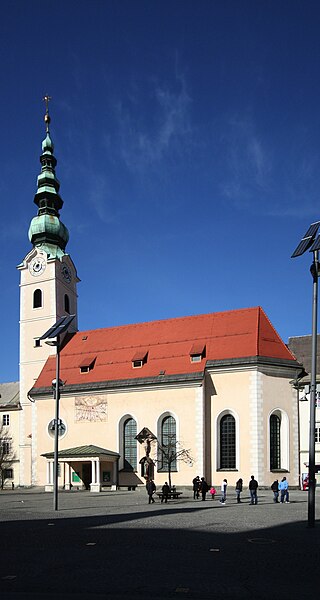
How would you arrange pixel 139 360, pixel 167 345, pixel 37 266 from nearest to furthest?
1. pixel 139 360
2. pixel 167 345
3. pixel 37 266

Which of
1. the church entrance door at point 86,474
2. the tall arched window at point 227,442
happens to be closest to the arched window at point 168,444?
the tall arched window at point 227,442

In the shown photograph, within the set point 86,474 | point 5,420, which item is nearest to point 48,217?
point 5,420

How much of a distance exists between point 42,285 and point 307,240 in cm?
3875

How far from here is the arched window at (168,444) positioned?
4491 cm

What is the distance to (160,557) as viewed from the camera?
13.0m

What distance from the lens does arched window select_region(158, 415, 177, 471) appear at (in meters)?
44.9

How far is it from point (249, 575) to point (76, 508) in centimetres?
1786

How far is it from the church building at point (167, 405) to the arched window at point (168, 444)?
0.07 meters

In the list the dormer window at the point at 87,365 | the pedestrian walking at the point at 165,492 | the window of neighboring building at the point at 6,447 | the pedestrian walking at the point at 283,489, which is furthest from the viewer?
the window of neighboring building at the point at 6,447

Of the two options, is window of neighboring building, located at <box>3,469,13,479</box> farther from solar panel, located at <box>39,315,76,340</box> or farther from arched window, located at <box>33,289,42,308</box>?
solar panel, located at <box>39,315,76,340</box>

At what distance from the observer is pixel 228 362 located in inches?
1752

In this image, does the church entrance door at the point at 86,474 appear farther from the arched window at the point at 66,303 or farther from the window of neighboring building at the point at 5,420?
the window of neighboring building at the point at 5,420

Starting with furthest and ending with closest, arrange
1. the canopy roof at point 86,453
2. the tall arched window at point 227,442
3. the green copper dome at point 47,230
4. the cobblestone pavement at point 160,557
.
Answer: the green copper dome at point 47,230 → the canopy roof at point 86,453 → the tall arched window at point 227,442 → the cobblestone pavement at point 160,557

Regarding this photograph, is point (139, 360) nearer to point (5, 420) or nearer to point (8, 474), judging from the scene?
point (5, 420)
